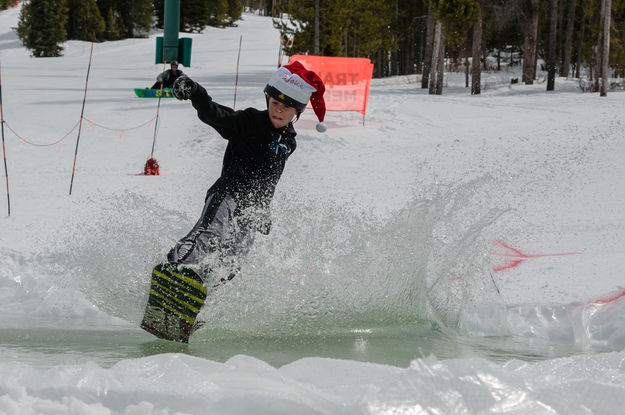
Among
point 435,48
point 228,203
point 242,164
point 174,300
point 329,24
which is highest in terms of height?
point 329,24

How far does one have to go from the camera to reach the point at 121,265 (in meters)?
4.80

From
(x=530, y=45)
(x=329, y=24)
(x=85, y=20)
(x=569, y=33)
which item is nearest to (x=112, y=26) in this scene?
(x=85, y=20)

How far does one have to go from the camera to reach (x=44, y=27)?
40.0 metres

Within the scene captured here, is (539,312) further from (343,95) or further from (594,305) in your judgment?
(343,95)

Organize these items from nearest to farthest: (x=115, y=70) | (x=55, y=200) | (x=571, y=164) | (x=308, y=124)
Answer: (x=55, y=200) < (x=571, y=164) < (x=308, y=124) < (x=115, y=70)

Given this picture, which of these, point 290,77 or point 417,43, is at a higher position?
point 417,43

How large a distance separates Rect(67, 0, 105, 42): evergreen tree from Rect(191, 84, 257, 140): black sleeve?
1701 inches

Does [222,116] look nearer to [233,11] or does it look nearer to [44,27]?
[44,27]

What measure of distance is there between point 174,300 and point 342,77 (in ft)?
38.9

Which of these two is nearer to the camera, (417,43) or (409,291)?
(409,291)

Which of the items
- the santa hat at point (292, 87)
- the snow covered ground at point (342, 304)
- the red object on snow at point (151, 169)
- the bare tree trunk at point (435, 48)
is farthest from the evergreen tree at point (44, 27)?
the santa hat at point (292, 87)

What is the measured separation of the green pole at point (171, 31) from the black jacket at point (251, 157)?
693 cm

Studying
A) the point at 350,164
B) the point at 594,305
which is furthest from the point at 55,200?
the point at 594,305

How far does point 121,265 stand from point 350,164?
29.6ft
